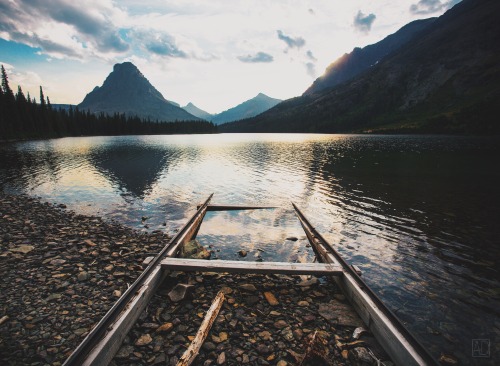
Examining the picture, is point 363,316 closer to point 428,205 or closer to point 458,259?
point 458,259

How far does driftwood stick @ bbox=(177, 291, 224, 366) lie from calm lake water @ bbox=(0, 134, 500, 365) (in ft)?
18.4

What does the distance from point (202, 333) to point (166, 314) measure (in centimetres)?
146

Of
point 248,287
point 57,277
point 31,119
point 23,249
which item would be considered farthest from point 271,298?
point 31,119

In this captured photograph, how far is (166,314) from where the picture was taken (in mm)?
6832

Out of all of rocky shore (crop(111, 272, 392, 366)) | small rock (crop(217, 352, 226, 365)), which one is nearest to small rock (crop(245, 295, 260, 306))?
rocky shore (crop(111, 272, 392, 366))

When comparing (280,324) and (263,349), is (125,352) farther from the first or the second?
(280,324)

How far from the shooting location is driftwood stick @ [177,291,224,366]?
207 inches

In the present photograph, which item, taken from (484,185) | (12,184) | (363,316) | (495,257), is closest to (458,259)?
(495,257)

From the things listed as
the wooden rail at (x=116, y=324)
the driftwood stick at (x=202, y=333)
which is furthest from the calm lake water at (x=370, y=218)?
the wooden rail at (x=116, y=324)

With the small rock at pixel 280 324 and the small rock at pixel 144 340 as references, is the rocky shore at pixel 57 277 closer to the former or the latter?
the small rock at pixel 144 340

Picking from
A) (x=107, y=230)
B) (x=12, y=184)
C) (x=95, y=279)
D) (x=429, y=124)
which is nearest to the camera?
(x=95, y=279)

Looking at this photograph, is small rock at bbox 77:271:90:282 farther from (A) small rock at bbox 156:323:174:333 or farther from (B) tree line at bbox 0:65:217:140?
(B) tree line at bbox 0:65:217:140

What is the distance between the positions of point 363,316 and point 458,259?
9.93 metres

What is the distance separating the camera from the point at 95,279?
29.7ft
